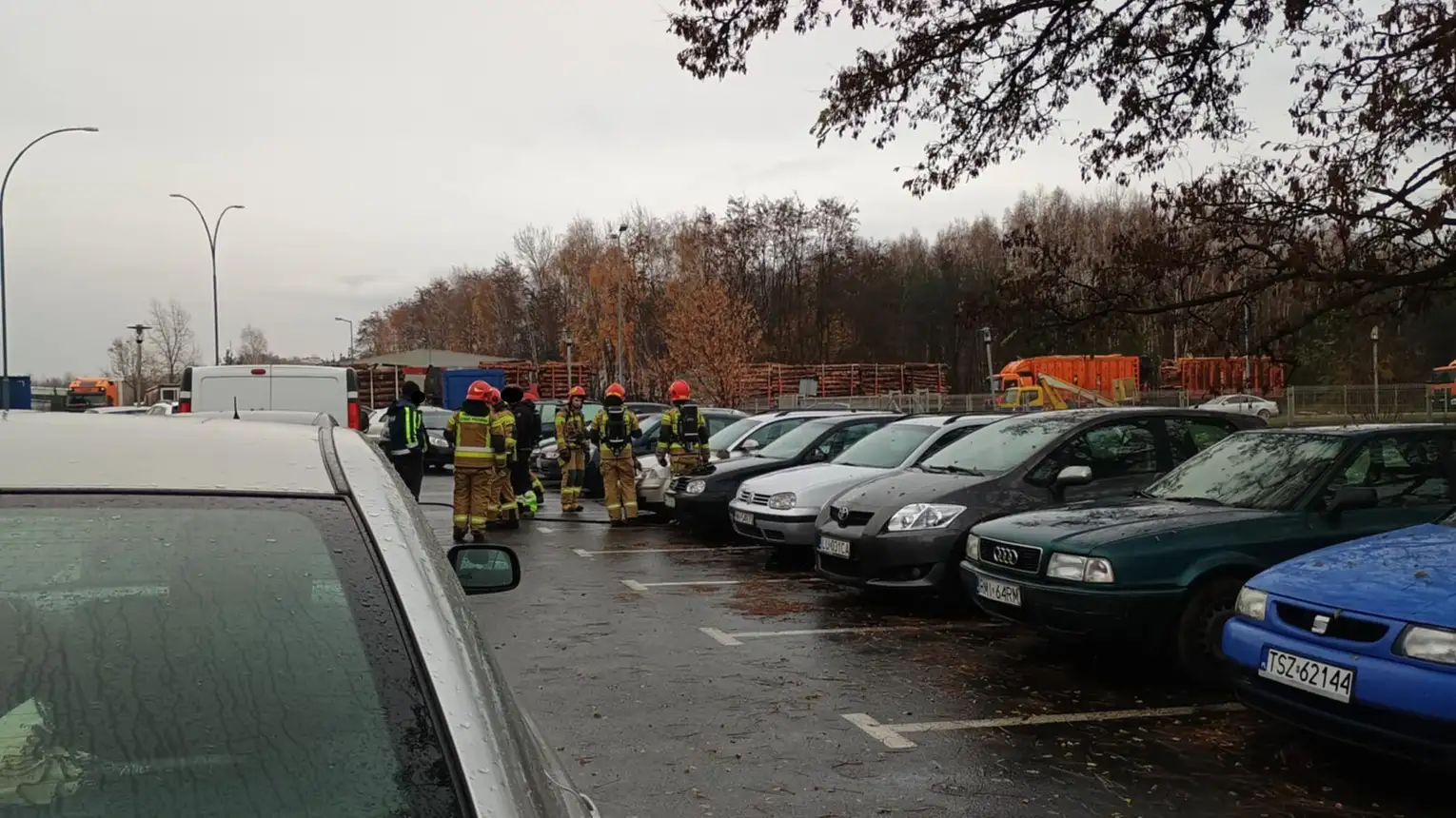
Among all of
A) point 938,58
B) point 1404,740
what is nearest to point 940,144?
point 938,58

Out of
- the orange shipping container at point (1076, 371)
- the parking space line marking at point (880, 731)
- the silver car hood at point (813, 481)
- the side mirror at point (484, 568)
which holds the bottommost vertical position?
the parking space line marking at point (880, 731)

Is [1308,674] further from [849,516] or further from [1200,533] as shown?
[849,516]

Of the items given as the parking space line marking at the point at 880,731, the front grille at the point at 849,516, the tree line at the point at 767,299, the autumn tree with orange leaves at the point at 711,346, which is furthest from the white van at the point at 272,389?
the autumn tree with orange leaves at the point at 711,346

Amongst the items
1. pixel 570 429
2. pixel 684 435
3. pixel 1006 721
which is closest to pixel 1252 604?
pixel 1006 721

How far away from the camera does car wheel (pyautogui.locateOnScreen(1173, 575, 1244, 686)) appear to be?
21.1 feet

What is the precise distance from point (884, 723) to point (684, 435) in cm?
879

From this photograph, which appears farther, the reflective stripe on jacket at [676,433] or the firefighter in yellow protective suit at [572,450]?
the firefighter in yellow protective suit at [572,450]

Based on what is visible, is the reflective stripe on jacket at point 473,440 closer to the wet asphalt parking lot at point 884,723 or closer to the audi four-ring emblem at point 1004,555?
the wet asphalt parking lot at point 884,723

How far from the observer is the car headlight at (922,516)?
845 cm

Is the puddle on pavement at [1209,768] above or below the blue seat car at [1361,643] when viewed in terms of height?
below

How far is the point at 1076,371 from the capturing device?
48.9 meters

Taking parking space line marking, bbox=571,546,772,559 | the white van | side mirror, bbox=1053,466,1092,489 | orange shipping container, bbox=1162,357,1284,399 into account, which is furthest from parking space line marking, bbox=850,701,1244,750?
the white van

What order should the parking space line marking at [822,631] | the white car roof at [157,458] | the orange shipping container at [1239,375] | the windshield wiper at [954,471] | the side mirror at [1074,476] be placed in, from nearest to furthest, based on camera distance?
the white car roof at [157,458] < the parking space line marking at [822,631] < the side mirror at [1074,476] < the windshield wiper at [954,471] < the orange shipping container at [1239,375]

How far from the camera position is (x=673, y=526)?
579 inches
